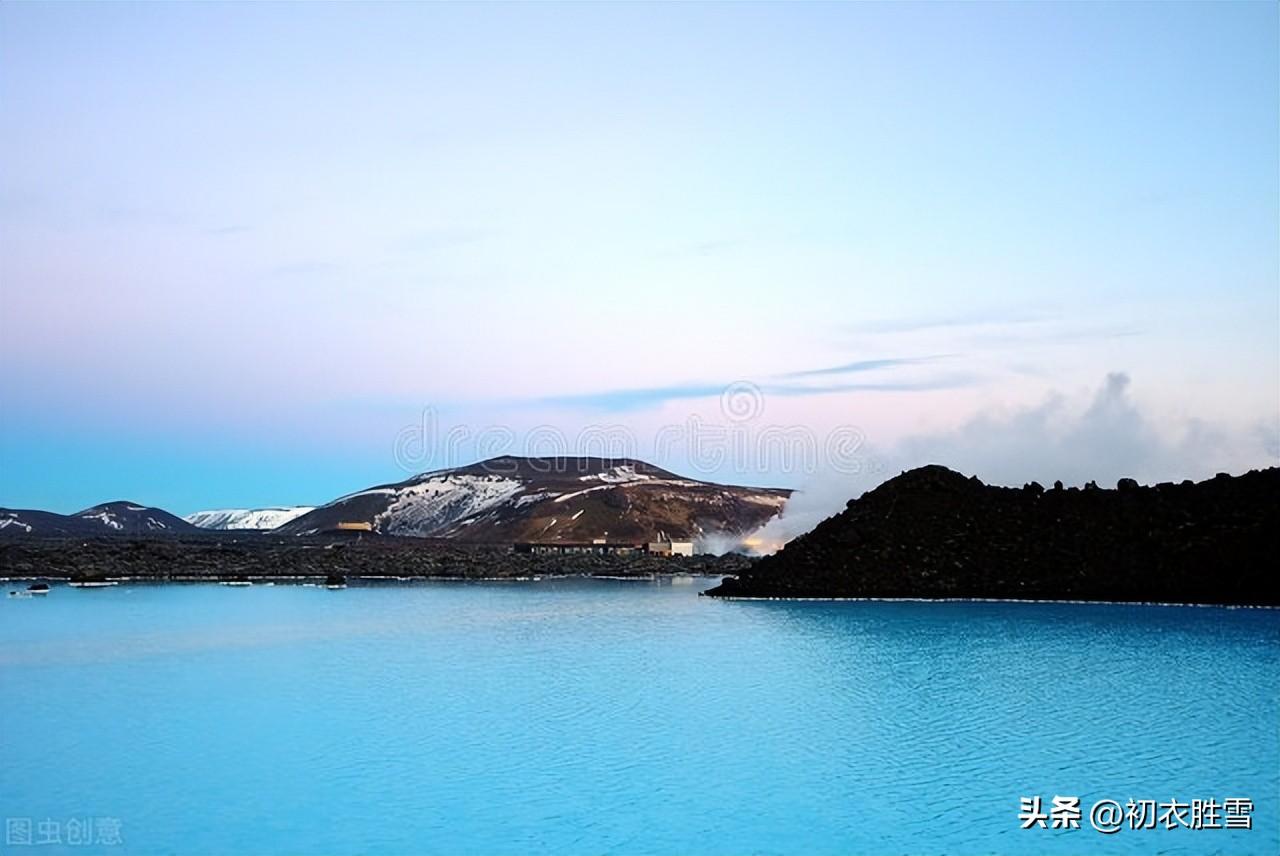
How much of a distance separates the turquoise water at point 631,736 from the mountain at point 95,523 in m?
130

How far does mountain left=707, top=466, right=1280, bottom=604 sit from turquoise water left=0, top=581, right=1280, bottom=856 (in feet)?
26.8

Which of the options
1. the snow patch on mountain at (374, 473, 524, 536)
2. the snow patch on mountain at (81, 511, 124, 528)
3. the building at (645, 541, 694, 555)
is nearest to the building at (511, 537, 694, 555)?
A: the building at (645, 541, 694, 555)

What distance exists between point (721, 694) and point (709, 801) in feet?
26.8

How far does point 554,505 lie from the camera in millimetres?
137375

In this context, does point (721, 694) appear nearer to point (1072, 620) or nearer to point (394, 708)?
point (394, 708)

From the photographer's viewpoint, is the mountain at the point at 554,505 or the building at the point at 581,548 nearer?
the building at the point at 581,548

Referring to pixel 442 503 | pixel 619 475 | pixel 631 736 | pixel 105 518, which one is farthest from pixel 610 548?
pixel 105 518

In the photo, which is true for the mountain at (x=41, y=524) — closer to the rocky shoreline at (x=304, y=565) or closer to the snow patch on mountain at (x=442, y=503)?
the snow patch on mountain at (x=442, y=503)

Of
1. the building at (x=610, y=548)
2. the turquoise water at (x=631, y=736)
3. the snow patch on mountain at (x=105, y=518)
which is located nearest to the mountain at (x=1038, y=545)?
the turquoise water at (x=631, y=736)

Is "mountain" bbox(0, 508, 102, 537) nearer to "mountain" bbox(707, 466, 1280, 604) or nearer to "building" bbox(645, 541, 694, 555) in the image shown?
"building" bbox(645, 541, 694, 555)

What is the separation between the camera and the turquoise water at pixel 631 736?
12859mm

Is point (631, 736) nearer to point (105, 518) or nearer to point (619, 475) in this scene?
point (619, 475)

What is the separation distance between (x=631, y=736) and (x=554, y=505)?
120054 mm

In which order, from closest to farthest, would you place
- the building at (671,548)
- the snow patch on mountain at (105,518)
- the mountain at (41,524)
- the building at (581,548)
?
the building at (671,548), the building at (581,548), the mountain at (41,524), the snow patch on mountain at (105,518)
